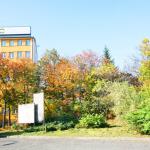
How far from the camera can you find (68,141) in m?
21.3

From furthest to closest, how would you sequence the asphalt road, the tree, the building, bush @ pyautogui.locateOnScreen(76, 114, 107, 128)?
the building < the tree < bush @ pyautogui.locateOnScreen(76, 114, 107, 128) < the asphalt road

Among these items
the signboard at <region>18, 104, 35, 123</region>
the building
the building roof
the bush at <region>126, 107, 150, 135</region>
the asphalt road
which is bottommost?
the asphalt road

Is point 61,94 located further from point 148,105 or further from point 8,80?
point 148,105

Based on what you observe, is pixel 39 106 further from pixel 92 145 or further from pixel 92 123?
pixel 92 145

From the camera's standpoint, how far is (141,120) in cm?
2362

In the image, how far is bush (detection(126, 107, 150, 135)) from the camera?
909 inches

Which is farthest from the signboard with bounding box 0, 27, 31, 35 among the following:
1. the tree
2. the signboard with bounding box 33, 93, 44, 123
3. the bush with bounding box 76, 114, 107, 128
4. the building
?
the bush with bounding box 76, 114, 107, 128

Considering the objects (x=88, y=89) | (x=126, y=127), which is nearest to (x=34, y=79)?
(x=88, y=89)

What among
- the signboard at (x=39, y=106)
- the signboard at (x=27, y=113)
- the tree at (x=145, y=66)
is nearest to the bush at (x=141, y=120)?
the signboard at (x=39, y=106)

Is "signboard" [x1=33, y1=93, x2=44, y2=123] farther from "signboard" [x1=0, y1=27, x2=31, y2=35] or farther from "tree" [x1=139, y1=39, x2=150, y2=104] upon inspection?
"signboard" [x1=0, y1=27, x2=31, y2=35]

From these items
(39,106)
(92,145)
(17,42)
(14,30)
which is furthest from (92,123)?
(14,30)

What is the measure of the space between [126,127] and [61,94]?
68.0 ft

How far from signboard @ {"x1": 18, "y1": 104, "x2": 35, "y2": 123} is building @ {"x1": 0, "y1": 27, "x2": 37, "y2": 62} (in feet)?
208

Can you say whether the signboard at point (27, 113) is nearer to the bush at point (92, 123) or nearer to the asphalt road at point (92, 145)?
the bush at point (92, 123)
